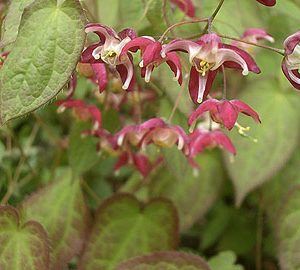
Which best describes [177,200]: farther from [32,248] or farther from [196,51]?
[196,51]

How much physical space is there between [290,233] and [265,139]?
235mm

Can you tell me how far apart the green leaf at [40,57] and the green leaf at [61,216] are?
0.40 m

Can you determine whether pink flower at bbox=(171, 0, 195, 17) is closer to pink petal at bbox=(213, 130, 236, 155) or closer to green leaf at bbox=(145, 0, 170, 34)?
green leaf at bbox=(145, 0, 170, 34)

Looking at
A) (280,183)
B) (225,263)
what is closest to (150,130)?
(225,263)

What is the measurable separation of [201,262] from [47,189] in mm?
319

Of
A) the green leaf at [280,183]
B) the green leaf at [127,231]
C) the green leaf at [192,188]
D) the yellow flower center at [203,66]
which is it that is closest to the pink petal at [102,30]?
the yellow flower center at [203,66]

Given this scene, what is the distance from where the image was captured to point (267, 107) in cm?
144

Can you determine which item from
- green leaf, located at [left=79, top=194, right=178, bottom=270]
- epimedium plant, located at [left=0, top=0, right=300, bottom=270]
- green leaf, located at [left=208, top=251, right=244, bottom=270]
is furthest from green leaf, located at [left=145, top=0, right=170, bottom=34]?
green leaf, located at [left=208, top=251, right=244, bottom=270]

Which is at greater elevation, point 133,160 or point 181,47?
point 181,47

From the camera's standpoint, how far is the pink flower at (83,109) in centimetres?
119

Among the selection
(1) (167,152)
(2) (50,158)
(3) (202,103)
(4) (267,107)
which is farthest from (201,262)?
(2) (50,158)

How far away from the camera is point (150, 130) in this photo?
1.09 m

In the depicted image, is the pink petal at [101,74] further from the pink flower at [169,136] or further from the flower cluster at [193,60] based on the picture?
the pink flower at [169,136]

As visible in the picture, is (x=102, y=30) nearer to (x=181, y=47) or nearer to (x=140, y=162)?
(x=181, y=47)
